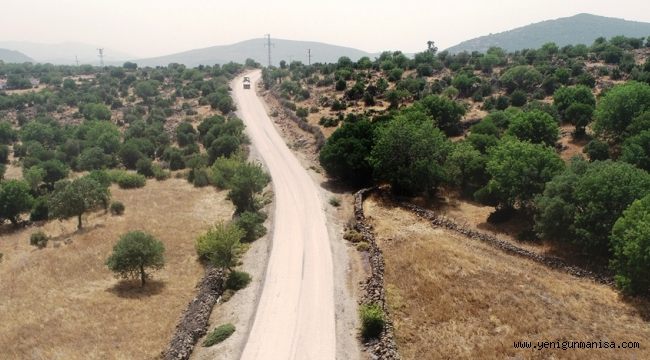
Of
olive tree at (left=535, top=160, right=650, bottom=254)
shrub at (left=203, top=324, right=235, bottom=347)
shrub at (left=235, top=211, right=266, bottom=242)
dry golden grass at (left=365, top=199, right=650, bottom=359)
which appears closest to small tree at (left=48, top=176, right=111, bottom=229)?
shrub at (left=235, top=211, right=266, bottom=242)

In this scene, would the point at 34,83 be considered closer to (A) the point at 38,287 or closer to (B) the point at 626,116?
(A) the point at 38,287

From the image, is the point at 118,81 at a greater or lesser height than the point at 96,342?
greater

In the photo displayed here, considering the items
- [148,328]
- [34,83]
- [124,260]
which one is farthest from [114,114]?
[148,328]

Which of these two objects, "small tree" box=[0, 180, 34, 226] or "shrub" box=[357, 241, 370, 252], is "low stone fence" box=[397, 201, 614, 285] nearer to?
"shrub" box=[357, 241, 370, 252]

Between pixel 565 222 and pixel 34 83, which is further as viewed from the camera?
pixel 34 83

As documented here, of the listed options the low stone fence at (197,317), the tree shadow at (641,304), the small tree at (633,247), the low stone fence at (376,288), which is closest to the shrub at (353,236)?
the low stone fence at (376,288)

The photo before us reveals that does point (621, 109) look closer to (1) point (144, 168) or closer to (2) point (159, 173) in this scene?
(2) point (159, 173)

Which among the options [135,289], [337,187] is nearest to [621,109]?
[337,187]
